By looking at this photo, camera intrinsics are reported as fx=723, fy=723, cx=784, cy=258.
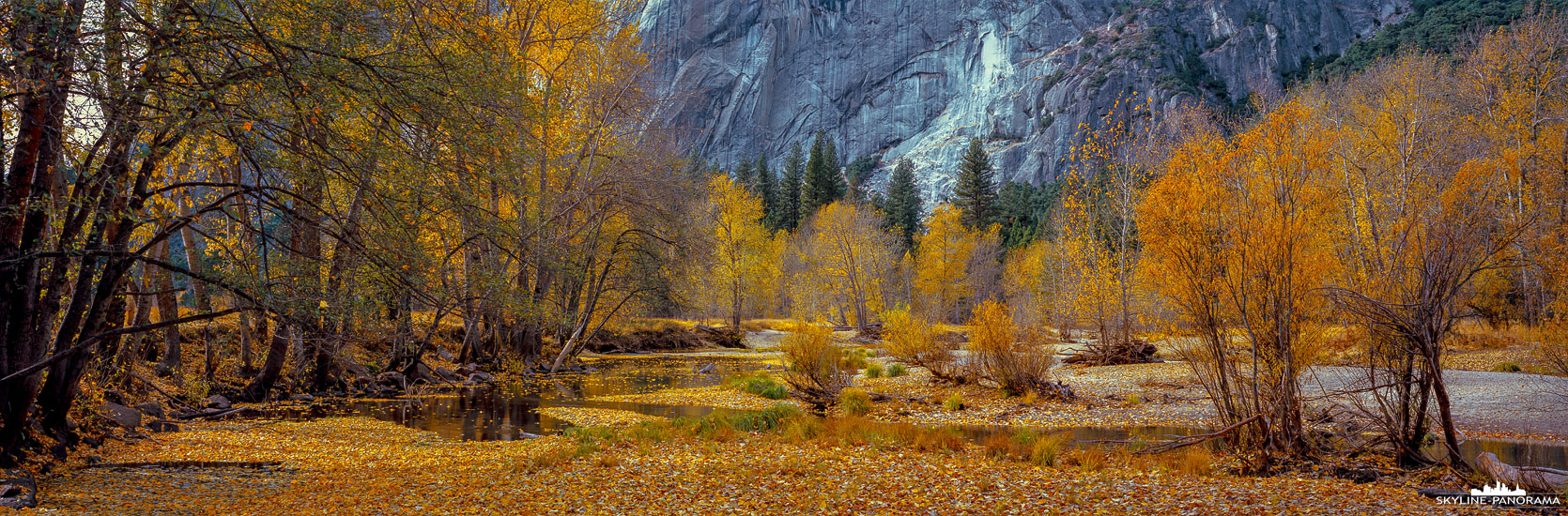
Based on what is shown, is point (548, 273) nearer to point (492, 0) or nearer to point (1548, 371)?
point (492, 0)

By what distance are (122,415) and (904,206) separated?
67632 millimetres

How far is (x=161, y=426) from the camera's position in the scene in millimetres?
11289

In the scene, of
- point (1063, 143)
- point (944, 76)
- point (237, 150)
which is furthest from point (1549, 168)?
point (944, 76)

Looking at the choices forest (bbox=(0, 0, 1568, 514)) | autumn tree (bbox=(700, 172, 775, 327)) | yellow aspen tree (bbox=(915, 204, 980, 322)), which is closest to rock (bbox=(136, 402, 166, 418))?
forest (bbox=(0, 0, 1568, 514))

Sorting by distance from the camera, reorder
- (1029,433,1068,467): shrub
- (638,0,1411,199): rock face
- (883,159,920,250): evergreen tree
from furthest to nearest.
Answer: (638,0,1411,199): rock face
(883,159,920,250): evergreen tree
(1029,433,1068,467): shrub

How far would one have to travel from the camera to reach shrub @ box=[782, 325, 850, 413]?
16.2 meters

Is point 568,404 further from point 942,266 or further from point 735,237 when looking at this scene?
point 942,266

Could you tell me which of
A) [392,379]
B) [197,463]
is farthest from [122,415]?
[392,379]

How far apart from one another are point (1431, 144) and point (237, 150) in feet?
88.5

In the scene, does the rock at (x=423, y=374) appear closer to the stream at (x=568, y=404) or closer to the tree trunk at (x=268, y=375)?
the stream at (x=568, y=404)

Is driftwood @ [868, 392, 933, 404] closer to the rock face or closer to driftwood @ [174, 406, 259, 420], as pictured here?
driftwood @ [174, 406, 259, 420]

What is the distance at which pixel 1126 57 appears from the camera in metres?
108

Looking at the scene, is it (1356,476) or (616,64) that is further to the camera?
(616,64)

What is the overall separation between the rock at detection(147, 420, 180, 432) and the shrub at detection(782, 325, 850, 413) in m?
11.0
